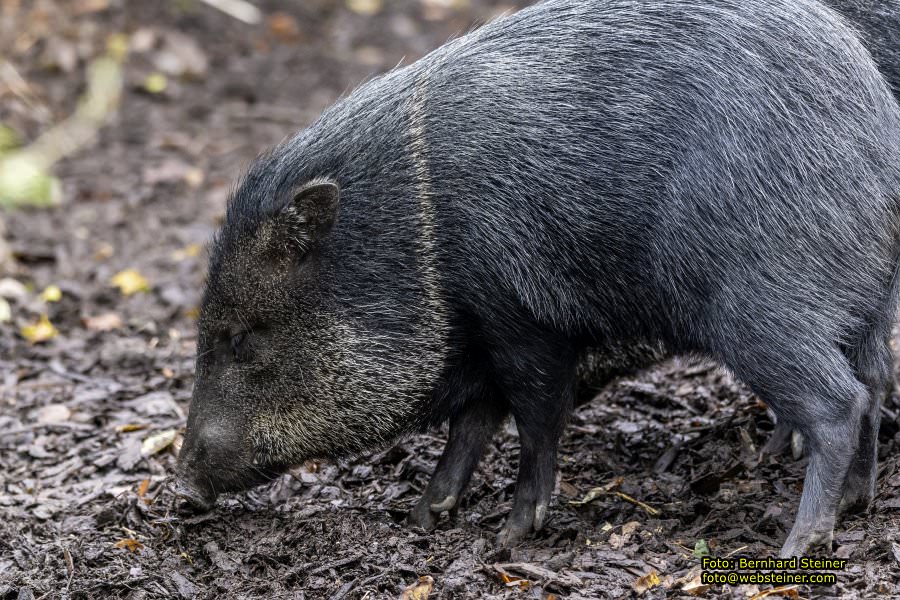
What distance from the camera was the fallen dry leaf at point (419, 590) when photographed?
4.44 metres

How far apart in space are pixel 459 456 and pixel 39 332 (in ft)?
11.2

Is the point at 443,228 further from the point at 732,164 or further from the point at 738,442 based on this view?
the point at 738,442

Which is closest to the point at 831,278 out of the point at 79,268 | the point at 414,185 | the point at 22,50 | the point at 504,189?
the point at 504,189

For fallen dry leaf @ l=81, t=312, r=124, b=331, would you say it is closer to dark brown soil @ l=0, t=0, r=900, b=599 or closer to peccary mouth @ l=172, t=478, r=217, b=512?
dark brown soil @ l=0, t=0, r=900, b=599

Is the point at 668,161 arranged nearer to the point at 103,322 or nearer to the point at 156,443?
the point at 156,443

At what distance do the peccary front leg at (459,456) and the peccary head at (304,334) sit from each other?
0.72 feet

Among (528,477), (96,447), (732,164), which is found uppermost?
(732,164)

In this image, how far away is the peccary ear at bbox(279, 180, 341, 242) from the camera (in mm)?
4707

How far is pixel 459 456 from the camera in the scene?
5.23 meters

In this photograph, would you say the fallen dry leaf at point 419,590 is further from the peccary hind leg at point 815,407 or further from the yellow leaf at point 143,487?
the yellow leaf at point 143,487

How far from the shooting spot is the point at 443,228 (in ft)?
15.4

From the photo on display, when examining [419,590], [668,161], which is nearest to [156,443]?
[419,590]

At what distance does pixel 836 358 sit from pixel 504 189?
1417 millimetres

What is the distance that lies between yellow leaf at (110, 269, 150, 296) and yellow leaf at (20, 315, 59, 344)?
634 millimetres
